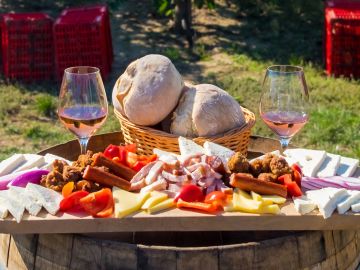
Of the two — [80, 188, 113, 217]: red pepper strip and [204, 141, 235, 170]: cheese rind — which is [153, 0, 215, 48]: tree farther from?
[80, 188, 113, 217]: red pepper strip

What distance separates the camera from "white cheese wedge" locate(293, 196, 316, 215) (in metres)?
1.83

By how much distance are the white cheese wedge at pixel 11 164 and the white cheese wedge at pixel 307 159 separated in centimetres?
85

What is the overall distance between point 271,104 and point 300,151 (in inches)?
7.4

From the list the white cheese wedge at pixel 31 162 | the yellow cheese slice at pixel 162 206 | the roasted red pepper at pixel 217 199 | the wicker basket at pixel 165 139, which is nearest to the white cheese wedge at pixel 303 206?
the roasted red pepper at pixel 217 199

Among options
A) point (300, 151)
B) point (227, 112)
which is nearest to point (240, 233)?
point (300, 151)

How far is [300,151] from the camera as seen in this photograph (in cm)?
228

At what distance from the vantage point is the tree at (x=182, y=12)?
784cm

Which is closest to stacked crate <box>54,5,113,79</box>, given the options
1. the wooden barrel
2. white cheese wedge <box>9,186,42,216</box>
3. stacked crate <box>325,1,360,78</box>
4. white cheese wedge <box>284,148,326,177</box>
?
stacked crate <box>325,1,360,78</box>

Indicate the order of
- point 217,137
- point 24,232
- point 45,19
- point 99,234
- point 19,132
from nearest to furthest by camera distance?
point 24,232, point 99,234, point 217,137, point 19,132, point 45,19

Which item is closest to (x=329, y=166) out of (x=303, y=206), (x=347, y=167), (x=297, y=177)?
(x=347, y=167)

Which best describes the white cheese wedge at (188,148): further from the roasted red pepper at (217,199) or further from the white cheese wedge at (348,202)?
the white cheese wedge at (348,202)

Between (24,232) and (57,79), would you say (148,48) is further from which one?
(24,232)

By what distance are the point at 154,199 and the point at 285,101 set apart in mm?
643

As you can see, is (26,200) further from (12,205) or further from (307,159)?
(307,159)
